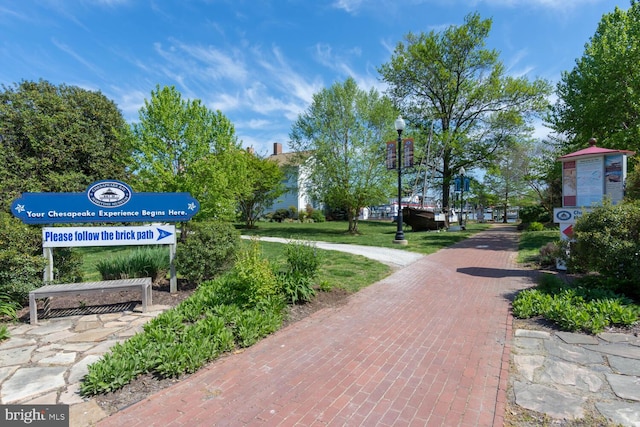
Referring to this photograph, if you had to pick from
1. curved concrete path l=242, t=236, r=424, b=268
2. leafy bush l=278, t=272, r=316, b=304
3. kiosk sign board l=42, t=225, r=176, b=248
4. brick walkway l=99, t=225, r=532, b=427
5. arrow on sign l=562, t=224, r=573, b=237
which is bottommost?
brick walkway l=99, t=225, r=532, b=427

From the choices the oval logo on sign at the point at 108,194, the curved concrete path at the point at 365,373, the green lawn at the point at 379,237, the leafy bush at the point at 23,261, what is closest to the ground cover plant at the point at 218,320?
the curved concrete path at the point at 365,373

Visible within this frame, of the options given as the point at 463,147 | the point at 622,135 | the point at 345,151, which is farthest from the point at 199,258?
the point at 463,147

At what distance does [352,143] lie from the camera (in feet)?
57.1

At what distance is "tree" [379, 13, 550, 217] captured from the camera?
2317cm

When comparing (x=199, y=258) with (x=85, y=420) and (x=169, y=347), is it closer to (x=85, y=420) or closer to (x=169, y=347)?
(x=169, y=347)

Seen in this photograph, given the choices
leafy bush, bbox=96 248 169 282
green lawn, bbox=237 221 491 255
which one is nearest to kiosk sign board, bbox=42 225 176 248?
leafy bush, bbox=96 248 169 282

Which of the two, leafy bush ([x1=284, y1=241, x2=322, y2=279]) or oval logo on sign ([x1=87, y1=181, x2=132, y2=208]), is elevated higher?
oval logo on sign ([x1=87, y1=181, x2=132, y2=208])

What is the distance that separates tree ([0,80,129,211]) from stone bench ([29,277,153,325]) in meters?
13.6

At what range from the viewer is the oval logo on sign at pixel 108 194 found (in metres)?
5.52

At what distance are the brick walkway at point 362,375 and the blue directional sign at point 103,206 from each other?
3.26 metres

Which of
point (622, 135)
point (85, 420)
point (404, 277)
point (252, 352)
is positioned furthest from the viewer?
point (622, 135)

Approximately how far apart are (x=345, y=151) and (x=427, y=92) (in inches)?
490

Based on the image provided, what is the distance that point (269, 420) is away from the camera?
96.6 inches

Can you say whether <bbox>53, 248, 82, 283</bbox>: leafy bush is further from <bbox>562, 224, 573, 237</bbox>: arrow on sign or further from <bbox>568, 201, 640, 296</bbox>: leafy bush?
<bbox>562, 224, 573, 237</bbox>: arrow on sign
